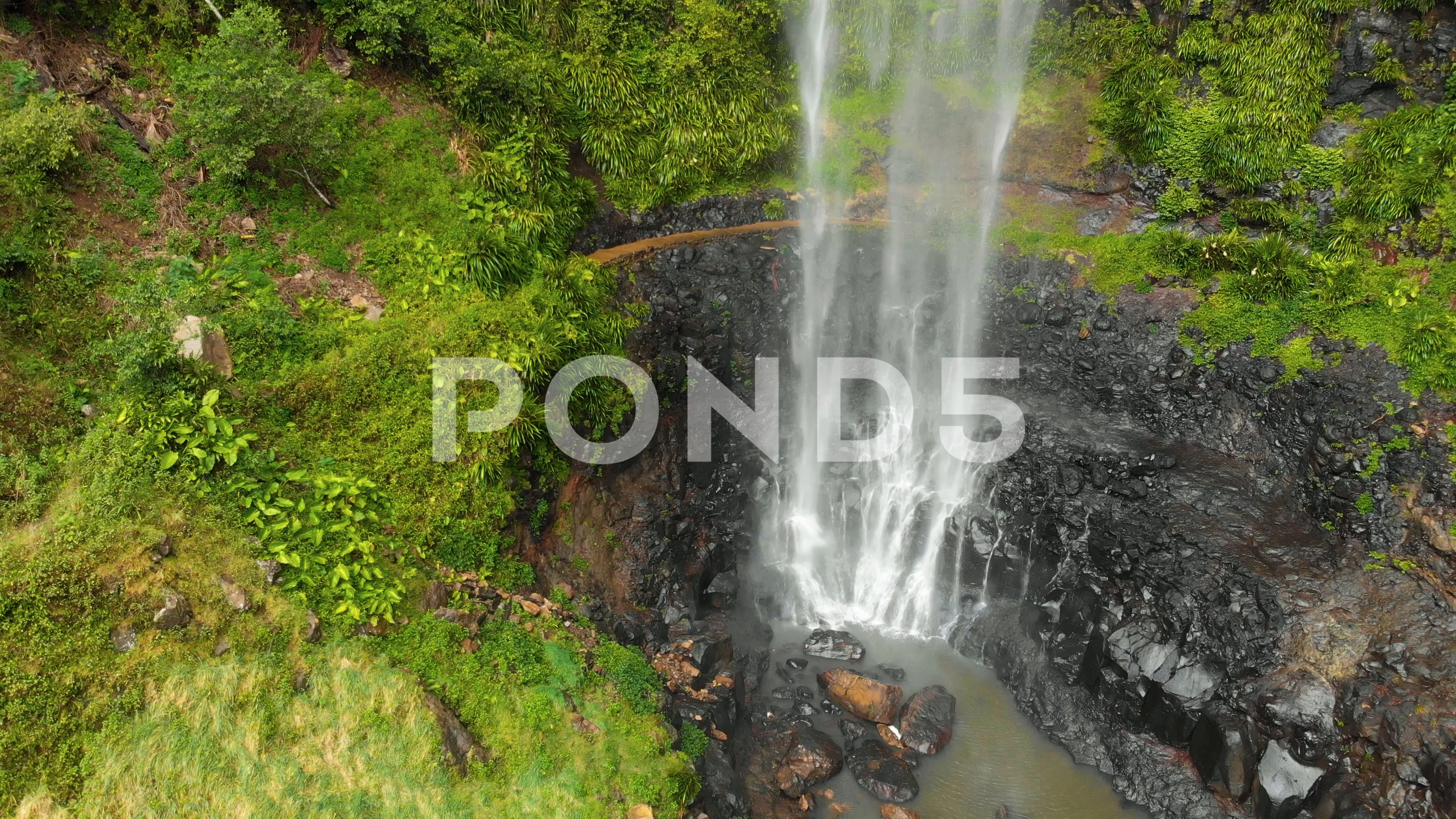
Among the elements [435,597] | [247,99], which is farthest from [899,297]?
[247,99]

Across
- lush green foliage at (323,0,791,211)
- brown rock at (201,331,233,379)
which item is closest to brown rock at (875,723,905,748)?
brown rock at (201,331,233,379)

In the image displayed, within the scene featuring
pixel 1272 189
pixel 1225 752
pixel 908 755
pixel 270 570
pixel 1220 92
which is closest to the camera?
pixel 270 570

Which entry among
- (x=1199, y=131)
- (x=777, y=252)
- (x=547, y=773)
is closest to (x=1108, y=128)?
(x=1199, y=131)

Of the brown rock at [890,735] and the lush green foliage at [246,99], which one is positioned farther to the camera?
the brown rock at [890,735]

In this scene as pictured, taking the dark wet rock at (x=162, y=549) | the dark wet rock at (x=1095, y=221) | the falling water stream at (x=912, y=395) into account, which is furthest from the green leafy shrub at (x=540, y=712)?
the dark wet rock at (x=1095, y=221)

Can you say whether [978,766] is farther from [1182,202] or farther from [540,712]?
[1182,202]

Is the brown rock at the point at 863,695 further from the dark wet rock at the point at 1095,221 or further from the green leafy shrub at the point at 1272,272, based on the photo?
the dark wet rock at the point at 1095,221
